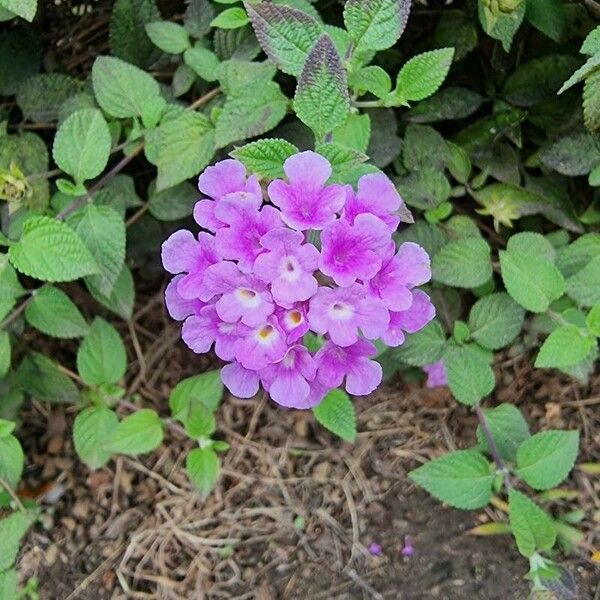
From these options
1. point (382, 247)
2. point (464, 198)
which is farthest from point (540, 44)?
point (382, 247)

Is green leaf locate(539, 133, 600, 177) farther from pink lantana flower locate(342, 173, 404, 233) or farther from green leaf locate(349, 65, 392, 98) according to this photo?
pink lantana flower locate(342, 173, 404, 233)

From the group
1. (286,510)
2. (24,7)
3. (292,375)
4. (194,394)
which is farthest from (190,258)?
(286,510)

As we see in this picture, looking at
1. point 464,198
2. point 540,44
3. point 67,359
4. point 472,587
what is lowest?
point 472,587

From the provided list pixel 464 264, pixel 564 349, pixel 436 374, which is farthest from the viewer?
pixel 436 374

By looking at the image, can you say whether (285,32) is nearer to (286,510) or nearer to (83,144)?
(83,144)

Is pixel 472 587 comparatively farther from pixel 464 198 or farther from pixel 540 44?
pixel 540 44

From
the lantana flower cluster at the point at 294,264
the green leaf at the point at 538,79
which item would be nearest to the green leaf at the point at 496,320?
the green leaf at the point at 538,79
